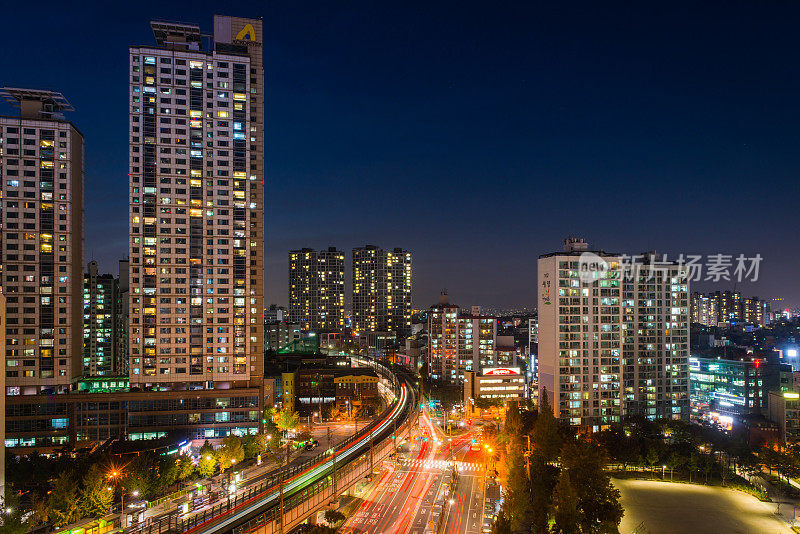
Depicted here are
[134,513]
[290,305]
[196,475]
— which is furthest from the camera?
[290,305]

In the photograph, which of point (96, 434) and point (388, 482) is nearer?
point (388, 482)

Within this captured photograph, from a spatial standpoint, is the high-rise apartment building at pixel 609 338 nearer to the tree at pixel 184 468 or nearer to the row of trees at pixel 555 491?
the row of trees at pixel 555 491

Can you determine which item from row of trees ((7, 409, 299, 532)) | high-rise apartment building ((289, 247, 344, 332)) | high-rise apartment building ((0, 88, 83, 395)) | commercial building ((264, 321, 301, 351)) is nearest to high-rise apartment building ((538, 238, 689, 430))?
row of trees ((7, 409, 299, 532))

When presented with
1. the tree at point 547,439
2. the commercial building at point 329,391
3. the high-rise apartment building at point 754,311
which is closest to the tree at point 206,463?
the commercial building at point 329,391

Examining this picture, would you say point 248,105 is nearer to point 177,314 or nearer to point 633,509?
point 177,314

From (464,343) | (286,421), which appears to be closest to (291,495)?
(286,421)

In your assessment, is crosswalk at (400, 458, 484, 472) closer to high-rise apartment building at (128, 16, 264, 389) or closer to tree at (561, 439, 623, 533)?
tree at (561, 439, 623, 533)

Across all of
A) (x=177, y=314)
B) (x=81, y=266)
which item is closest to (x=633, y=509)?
(x=177, y=314)
